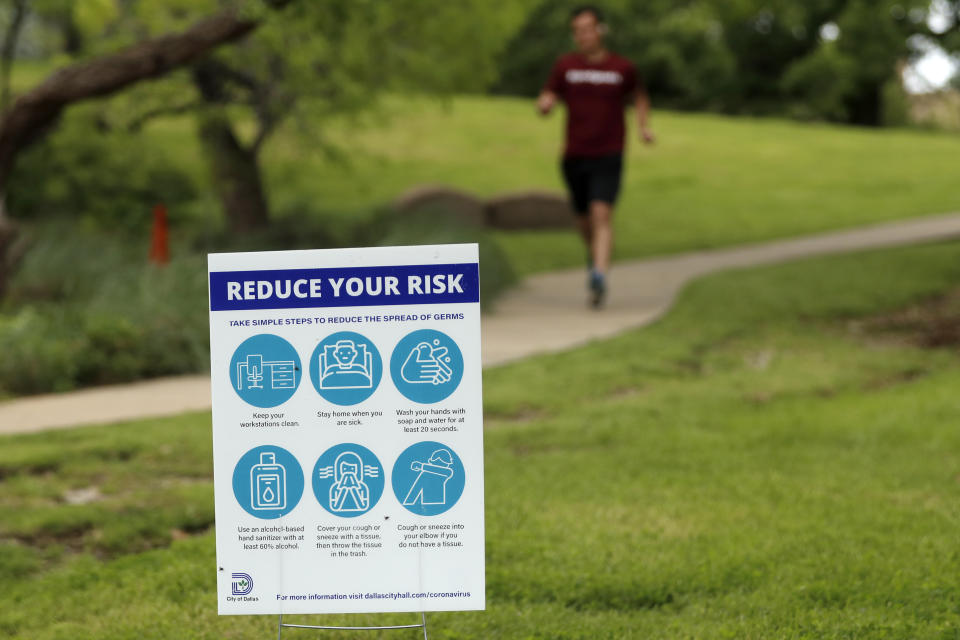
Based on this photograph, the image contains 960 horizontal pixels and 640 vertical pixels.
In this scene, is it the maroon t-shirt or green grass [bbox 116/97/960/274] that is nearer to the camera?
the maroon t-shirt

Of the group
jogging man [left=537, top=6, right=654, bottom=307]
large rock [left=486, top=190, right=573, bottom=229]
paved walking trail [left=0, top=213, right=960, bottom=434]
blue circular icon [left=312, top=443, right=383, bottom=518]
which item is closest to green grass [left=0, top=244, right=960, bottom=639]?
paved walking trail [left=0, top=213, right=960, bottom=434]

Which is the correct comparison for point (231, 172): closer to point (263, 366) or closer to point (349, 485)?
point (263, 366)

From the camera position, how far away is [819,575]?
165 inches

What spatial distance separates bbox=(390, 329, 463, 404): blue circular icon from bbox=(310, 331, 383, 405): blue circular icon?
0.18 ft

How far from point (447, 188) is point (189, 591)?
549 inches

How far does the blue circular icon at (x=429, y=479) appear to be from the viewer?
3.26 metres

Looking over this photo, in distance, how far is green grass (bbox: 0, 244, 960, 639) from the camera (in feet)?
12.9

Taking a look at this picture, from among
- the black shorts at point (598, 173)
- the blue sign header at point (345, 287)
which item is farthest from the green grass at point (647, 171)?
the blue sign header at point (345, 287)

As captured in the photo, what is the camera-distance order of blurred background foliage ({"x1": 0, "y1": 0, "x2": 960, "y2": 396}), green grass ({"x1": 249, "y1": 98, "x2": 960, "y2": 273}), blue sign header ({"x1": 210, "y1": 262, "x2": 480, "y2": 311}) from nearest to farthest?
blue sign header ({"x1": 210, "y1": 262, "x2": 480, "y2": 311}) → blurred background foliage ({"x1": 0, "y1": 0, "x2": 960, "y2": 396}) → green grass ({"x1": 249, "y1": 98, "x2": 960, "y2": 273})

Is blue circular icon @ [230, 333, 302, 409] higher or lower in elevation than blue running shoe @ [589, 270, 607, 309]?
lower

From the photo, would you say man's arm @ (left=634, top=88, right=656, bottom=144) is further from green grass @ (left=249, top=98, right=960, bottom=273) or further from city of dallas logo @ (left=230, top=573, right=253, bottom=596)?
city of dallas logo @ (left=230, top=573, right=253, bottom=596)

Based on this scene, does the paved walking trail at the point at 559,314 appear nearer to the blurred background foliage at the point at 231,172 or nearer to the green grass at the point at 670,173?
the blurred background foliage at the point at 231,172

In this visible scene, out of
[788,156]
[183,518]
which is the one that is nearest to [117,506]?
[183,518]

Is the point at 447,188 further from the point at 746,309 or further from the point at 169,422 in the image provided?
the point at 169,422
